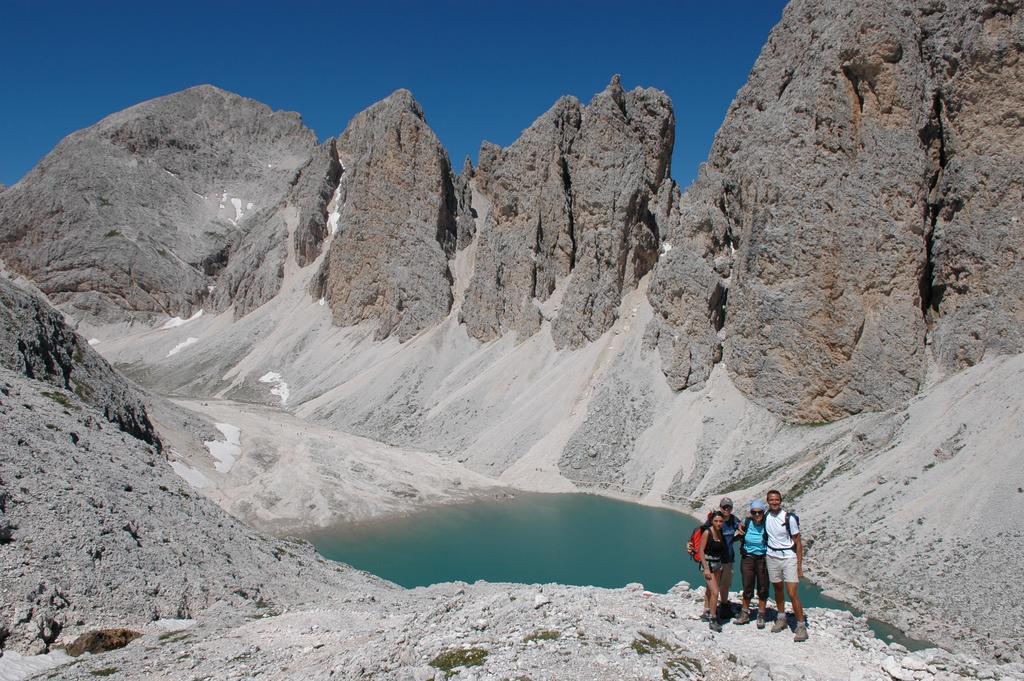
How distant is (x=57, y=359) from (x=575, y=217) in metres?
51.6

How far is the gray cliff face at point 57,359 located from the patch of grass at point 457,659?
1865 centimetres


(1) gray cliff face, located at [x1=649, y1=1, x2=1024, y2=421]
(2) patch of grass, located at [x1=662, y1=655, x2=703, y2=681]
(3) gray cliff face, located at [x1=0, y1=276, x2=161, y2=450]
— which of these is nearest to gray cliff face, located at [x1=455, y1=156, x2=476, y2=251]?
(1) gray cliff face, located at [x1=649, y1=1, x2=1024, y2=421]

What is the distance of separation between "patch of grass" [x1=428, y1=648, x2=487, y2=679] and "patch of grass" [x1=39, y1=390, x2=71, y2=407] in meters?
16.7

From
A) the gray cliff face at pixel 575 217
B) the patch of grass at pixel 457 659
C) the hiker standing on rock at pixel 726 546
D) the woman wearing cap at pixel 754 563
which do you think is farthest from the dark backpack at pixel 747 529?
the gray cliff face at pixel 575 217

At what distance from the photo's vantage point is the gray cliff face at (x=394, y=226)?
281 feet

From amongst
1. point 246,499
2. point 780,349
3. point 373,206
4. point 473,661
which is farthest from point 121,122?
point 473,661

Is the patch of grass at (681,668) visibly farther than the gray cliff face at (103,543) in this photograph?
No

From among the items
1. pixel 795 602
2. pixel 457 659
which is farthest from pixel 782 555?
pixel 457 659

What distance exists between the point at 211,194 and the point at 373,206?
6771 cm

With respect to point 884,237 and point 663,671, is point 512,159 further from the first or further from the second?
point 663,671

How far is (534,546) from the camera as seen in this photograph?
1345 inches

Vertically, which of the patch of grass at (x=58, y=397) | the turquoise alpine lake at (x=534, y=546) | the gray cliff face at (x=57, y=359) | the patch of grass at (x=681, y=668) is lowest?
the turquoise alpine lake at (x=534, y=546)

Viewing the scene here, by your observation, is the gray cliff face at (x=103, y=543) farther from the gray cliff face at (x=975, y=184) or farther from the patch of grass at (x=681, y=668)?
the gray cliff face at (x=975, y=184)

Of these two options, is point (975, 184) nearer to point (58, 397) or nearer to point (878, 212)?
point (878, 212)
